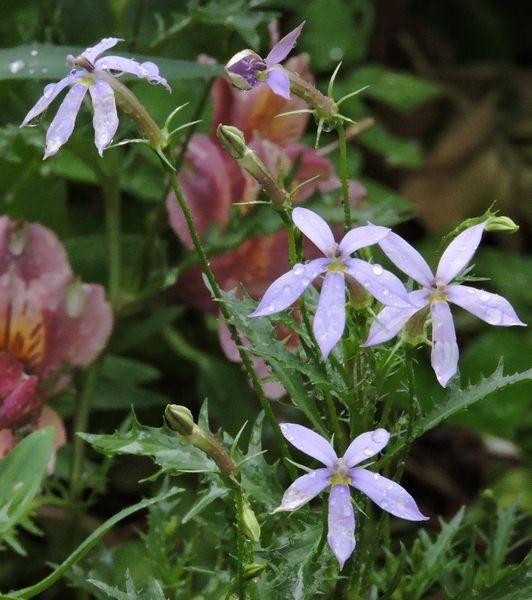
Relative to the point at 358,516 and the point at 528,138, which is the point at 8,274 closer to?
the point at 358,516

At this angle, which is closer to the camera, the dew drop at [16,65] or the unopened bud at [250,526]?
the unopened bud at [250,526]

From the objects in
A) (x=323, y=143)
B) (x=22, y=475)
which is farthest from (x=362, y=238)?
(x=323, y=143)

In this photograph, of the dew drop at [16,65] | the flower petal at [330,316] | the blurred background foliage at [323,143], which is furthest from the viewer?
the blurred background foliage at [323,143]

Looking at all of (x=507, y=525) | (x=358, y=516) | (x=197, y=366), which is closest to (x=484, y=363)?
(x=197, y=366)

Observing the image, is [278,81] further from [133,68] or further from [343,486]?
[343,486]

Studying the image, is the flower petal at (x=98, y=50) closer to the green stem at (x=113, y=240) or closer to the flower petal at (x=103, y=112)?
the flower petal at (x=103, y=112)

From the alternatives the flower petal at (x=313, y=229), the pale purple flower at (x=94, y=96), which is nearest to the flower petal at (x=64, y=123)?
the pale purple flower at (x=94, y=96)

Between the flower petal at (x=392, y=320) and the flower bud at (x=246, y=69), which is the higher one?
the flower bud at (x=246, y=69)
